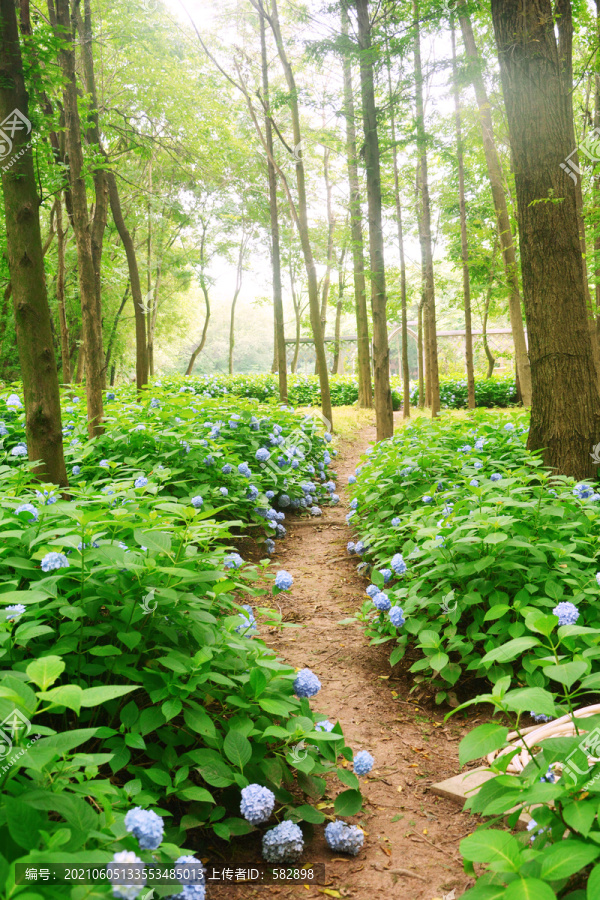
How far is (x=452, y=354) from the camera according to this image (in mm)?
28625

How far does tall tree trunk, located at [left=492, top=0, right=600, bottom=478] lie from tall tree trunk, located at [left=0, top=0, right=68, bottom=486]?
318 centimetres

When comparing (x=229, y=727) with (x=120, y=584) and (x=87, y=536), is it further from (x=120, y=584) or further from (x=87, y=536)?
(x=87, y=536)

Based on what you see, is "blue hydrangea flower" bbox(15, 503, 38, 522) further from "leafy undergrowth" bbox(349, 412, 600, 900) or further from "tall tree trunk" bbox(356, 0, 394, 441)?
"tall tree trunk" bbox(356, 0, 394, 441)

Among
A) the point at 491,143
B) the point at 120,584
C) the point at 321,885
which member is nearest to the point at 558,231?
the point at 120,584

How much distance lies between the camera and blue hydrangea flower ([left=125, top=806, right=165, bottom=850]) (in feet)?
3.54

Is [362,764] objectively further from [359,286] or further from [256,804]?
[359,286]

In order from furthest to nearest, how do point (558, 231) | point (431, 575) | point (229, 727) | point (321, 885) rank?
point (558, 231) < point (431, 575) < point (229, 727) < point (321, 885)

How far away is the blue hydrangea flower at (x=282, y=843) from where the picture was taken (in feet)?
4.95

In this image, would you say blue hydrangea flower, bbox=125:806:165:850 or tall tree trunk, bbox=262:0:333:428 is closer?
blue hydrangea flower, bbox=125:806:165:850

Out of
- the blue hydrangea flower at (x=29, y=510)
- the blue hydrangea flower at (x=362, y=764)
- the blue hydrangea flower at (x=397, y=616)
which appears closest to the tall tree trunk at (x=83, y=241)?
the blue hydrangea flower at (x=29, y=510)

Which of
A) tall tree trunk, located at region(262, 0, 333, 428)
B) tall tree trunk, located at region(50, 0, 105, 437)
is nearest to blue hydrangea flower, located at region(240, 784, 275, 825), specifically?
tall tree trunk, located at region(50, 0, 105, 437)

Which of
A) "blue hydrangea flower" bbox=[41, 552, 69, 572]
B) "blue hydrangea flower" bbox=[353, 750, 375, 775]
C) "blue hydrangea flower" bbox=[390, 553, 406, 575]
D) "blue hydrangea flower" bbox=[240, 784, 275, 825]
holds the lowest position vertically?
"blue hydrangea flower" bbox=[353, 750, 375, 775]

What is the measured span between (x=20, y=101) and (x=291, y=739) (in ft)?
10.9

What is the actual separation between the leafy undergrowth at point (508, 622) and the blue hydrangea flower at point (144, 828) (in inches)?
23.9
